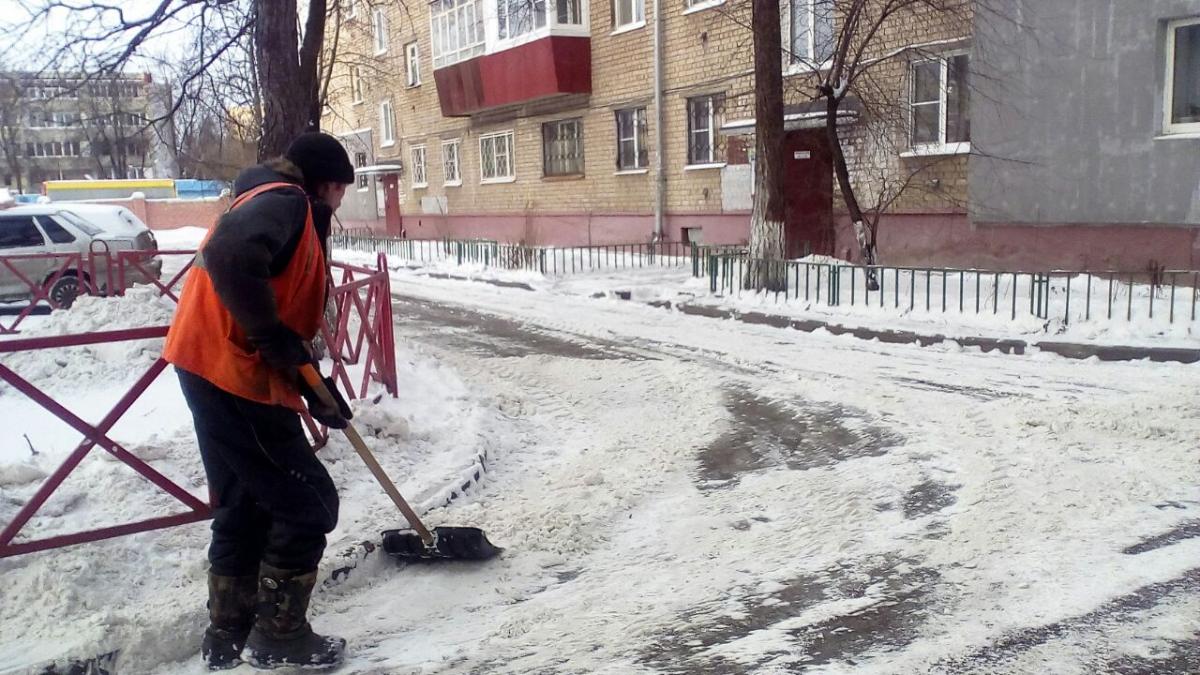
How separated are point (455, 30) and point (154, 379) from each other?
78.0 feet

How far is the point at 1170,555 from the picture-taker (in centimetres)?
405

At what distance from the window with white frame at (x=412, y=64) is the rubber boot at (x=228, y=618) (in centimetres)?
2904

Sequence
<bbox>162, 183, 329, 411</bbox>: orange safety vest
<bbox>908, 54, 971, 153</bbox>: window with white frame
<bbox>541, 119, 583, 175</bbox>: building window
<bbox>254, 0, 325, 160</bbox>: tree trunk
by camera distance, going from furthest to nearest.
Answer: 1. <bbox>541, 119, 583, 175</bbox>: building window
2. <bbox>908, 54, 971, 153</bbox>: window with white frame
3. <bbox>254, 0, 325, 160</bbox>: tree trunk
4. <bbox>162, 183, 329, 411</bbox>: orange safety vest

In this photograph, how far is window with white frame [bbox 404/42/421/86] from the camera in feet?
101

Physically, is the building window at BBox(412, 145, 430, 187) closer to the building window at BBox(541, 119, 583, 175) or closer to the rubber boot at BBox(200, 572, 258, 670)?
the building window at BBox(541, 119, 583, 175)

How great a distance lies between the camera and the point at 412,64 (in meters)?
31.3

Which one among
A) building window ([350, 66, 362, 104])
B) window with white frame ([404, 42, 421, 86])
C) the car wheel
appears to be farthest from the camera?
building window ([350, 66, 362, 104])

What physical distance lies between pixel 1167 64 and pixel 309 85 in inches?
415

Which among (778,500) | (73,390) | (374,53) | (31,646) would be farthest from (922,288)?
(374,53)

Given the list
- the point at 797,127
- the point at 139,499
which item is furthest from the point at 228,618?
the point at 797,127

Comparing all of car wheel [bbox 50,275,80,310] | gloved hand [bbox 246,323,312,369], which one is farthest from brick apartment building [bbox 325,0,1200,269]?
gloved hand [bbox 246,323,312,369]

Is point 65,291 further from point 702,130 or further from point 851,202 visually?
point 702,130

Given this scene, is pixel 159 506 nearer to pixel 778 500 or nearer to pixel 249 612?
pixel 249 612

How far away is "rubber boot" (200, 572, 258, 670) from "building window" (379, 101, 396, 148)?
31.4 metres
